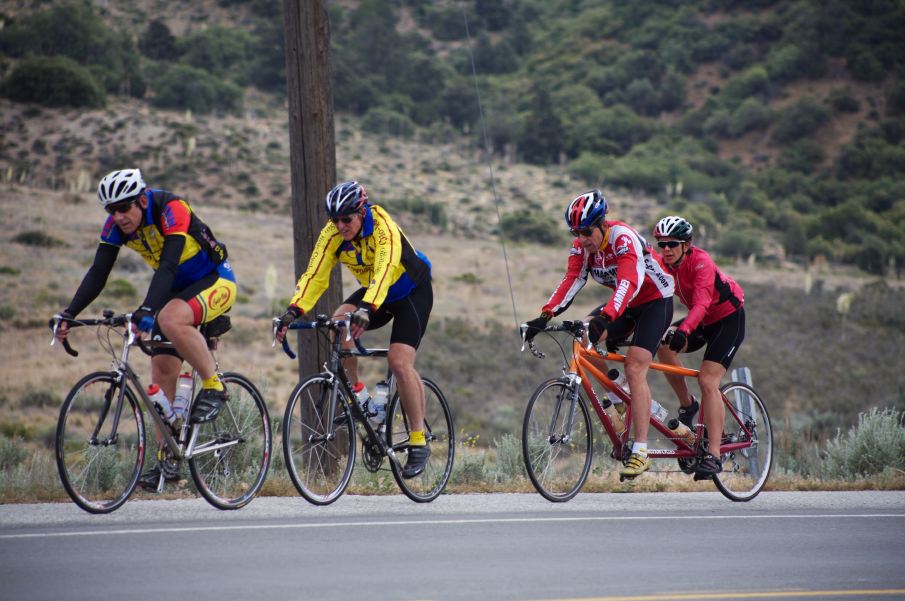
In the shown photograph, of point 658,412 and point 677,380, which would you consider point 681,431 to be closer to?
point 658,412

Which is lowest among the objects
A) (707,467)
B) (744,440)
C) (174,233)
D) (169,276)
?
(707,467)

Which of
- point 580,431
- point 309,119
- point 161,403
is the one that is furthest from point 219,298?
point 580,431

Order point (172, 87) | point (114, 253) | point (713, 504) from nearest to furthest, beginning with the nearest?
1. point (114, 253)
2. point (713, 504)
3. point (172, 87)

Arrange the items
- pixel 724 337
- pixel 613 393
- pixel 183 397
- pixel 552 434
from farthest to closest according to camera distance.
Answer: pixel 724 337, pixel 613 393, pixel 552 434, pixel 183 397

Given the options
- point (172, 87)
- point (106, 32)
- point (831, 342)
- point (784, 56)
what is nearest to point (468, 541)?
point (831, 342)

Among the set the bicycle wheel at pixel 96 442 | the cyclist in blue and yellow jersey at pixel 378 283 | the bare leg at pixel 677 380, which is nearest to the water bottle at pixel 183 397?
the bicycle wheel at pixel 96 442

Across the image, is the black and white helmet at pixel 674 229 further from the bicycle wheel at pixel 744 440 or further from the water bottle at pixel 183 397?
A: the water bottle at pixel 183 397

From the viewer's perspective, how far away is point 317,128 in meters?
9.56

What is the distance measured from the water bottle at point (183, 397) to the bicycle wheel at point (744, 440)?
443 cm

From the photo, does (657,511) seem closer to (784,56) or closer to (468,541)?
(468,541)

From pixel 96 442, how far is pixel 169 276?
118 cm

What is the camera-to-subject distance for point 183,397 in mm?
7785

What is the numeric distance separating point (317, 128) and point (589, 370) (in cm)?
309

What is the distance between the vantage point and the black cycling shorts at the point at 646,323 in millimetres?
8797
